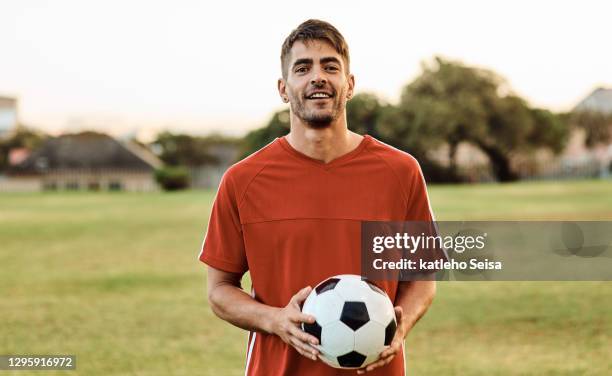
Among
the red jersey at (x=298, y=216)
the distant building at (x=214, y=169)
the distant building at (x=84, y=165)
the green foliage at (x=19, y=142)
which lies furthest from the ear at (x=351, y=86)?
the green foliage at (x=19, y=142)

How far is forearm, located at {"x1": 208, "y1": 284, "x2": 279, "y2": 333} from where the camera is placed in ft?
10.4

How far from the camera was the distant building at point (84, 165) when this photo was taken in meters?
95.6

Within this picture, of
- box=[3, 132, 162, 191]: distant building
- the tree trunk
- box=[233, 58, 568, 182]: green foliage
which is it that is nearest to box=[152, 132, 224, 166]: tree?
box=[3, 132, 162, 191]: distant building

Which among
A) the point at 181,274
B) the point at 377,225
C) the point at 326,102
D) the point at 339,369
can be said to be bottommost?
the point at 181,274

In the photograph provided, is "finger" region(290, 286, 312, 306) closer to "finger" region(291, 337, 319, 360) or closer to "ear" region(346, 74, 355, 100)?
"finger" region(291, 337, 319, 360)

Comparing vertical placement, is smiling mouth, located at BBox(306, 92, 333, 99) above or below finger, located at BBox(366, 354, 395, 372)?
above

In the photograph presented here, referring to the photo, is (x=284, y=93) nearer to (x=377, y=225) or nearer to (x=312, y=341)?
(x=377, y=225)

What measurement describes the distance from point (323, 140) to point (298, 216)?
1.11 ft

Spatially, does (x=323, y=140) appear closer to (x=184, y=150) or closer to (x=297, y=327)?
(x=297, y=327)

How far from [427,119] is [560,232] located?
155 ft

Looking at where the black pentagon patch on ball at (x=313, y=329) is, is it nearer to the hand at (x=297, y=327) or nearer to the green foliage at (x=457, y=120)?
the hand at (x=297, y=327)

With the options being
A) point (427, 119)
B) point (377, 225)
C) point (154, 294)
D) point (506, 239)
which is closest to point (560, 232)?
point (506, 239)

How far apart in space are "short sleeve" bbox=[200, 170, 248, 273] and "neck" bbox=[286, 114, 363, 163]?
0.35 m

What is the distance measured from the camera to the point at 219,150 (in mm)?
102812
